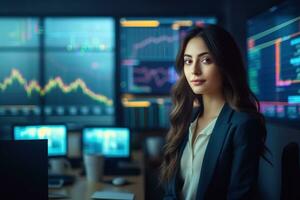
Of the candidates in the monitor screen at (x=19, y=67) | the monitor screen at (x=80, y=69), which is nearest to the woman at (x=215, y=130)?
the monitor screen at (x=80, y=69)

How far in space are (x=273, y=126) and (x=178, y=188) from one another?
1.02 m

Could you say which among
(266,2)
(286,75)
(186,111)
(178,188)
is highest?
(266,2)

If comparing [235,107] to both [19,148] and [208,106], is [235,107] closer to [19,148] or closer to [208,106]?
[208,106]

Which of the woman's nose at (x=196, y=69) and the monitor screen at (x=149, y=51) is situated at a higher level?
the monitor screen at (x=149, y=51)

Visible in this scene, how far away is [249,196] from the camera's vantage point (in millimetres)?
1353

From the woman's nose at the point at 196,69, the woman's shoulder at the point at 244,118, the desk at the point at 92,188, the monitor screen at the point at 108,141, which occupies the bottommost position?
the desk at the point at 92,188

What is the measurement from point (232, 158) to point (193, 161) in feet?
0.63

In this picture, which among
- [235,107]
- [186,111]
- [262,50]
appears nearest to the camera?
[235,107]

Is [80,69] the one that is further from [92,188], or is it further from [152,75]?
[92,188]

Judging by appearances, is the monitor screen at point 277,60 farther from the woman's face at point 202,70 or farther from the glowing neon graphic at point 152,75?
the glowing neon graphic at point 152,75

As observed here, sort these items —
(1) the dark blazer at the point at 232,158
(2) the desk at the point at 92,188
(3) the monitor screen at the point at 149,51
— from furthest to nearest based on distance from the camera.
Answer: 1. (3) the monitor screen at the point at 149,51
2. (2) the desk at the point at 92,188
3. (1) the dark blazer at the point at 232,158

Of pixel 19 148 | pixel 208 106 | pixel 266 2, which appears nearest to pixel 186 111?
pixel 208 106

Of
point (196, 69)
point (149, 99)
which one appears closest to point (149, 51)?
point (149, 99)

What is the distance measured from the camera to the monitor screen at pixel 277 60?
2.06 meters
